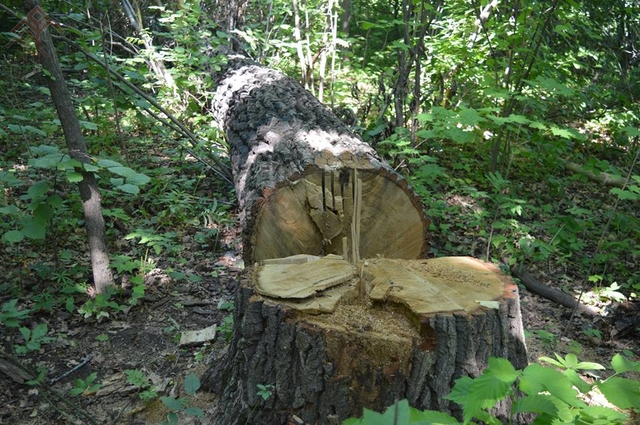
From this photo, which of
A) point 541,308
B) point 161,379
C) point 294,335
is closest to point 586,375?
point 541,308

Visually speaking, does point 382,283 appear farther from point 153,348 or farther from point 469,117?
point 469,117

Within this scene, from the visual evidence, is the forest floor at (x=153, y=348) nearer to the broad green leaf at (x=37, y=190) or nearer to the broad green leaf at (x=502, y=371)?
the broad green leaf at (x=37, y=190)

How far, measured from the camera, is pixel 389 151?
524cm

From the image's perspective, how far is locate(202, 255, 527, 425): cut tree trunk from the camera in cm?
204

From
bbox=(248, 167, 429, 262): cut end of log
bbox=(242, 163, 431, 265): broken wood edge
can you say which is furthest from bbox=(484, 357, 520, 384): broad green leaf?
bbox=(242, 163, 431, 265): broken wood edge

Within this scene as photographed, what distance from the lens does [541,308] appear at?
4012mm

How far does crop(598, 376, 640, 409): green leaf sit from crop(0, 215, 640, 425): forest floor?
151 centimetres

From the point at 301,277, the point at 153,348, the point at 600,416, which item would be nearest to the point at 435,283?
the point at 301,277

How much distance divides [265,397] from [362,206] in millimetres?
1362

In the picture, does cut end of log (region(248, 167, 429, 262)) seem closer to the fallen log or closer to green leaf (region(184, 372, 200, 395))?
the fallen log

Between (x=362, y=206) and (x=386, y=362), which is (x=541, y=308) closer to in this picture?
(x=362, y=206)

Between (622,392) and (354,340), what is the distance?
93 cm

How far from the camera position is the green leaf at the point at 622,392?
1406 millimetres


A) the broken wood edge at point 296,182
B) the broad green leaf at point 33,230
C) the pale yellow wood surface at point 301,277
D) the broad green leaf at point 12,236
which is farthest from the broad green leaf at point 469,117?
the broad green leaf at point 12,236
